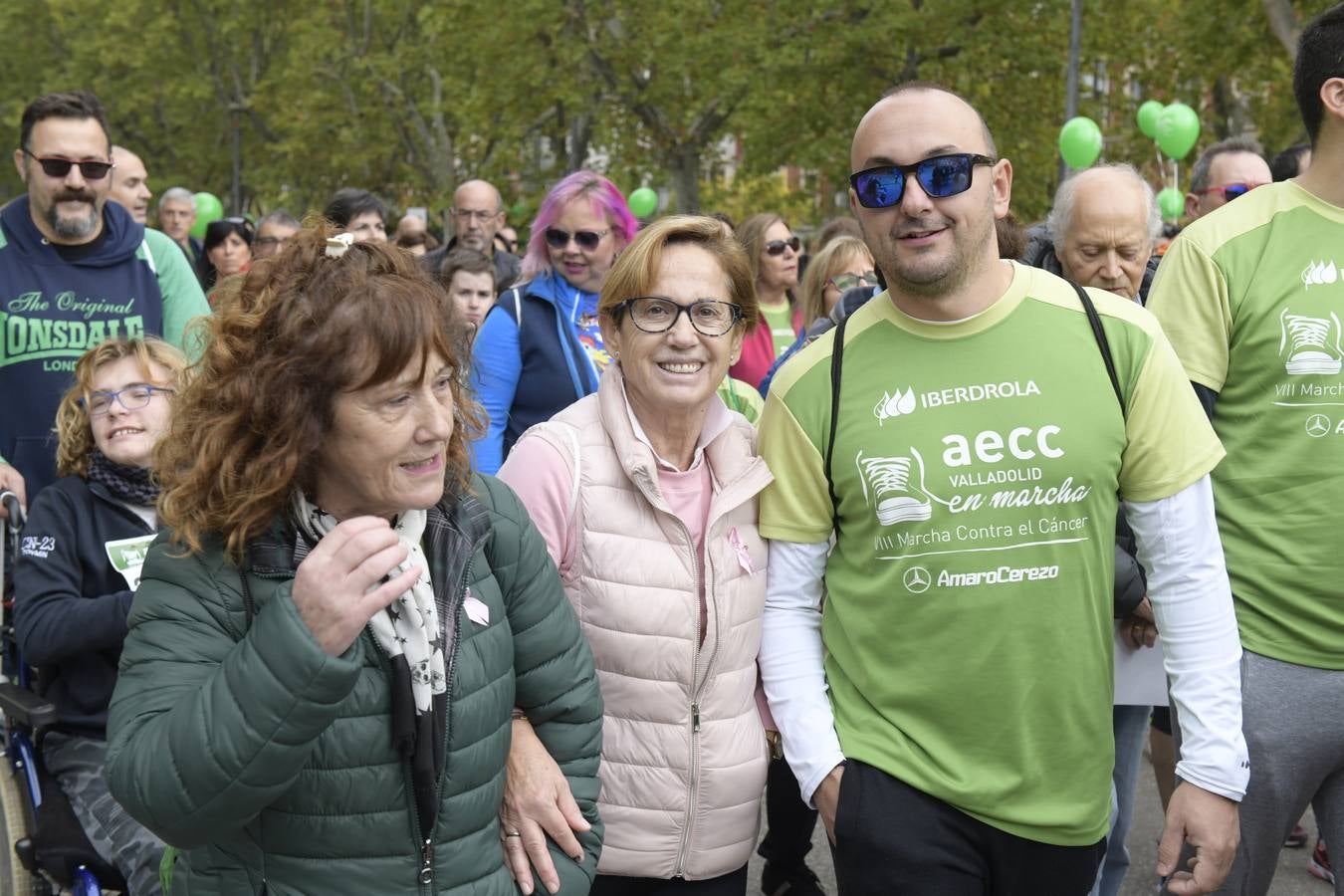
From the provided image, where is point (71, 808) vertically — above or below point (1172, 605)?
below

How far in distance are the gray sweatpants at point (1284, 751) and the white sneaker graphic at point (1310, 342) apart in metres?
0.63

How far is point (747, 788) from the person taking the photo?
9.23ft

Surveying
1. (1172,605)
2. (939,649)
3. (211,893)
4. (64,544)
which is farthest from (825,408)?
(64,544)

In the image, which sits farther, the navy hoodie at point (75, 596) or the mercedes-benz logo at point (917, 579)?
the navy hoodie at point (75, 596)

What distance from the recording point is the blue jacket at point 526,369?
180 inches

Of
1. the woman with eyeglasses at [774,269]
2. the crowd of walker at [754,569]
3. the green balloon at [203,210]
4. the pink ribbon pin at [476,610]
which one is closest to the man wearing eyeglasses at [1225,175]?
the woman with eyeglasses at [774,269]

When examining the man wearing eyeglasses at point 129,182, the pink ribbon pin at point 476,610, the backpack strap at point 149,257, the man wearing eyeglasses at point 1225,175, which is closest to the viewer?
the pink ribbon pin at point 476,610

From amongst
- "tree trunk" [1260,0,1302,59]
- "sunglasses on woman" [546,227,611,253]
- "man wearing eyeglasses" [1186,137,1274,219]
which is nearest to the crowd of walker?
"sunglasses on woman" [546,227,611,253]

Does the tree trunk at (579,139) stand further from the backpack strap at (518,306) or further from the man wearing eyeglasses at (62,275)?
the backpack strap at (518,306)

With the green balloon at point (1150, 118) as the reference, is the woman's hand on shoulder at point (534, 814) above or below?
below

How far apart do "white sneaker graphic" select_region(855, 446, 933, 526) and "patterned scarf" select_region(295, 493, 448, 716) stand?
0.91 metres

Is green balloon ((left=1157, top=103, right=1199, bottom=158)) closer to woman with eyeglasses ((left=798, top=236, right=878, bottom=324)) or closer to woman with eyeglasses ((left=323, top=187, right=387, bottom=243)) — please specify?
woman with eyeglasses ((left=798, top=236, right=878, bottom=324))

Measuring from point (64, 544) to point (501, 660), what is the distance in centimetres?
191

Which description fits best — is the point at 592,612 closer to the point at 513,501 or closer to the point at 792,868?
the point at 513,501
